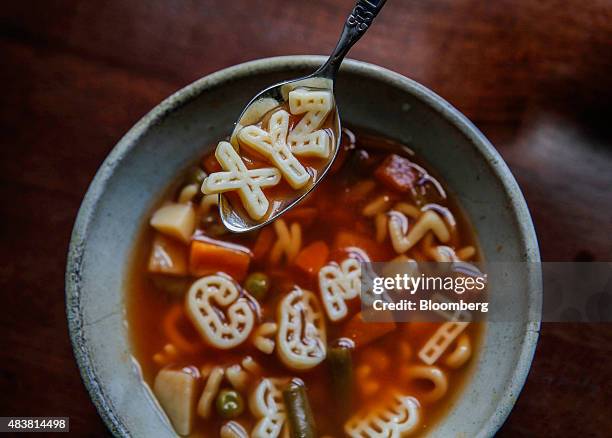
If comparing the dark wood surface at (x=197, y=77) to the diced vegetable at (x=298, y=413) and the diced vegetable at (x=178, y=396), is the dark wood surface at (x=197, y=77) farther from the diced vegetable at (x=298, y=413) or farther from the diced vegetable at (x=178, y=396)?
the diced vegetable at (x=298, y=413)

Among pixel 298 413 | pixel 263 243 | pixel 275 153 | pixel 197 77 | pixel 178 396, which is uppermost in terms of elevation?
pixel 197 77

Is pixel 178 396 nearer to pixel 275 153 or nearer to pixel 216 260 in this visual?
pixel 216 260

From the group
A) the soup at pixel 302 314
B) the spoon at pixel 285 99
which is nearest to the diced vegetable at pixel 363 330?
the soup at pixel 302 314

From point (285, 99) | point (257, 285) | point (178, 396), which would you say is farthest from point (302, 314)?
point (285, 99)

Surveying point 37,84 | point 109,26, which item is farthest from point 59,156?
point 109,26

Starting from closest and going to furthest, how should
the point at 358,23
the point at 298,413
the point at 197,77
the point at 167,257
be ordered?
the point at 358,23 < the point at 298,413 < the point at 167,257 < the point at 197,77

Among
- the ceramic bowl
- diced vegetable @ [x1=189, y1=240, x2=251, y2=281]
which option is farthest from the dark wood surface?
diced vegetable @ [x1=189, y1=240, x2=251, y2=281]

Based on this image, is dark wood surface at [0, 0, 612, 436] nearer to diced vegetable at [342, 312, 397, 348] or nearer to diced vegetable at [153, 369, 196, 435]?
diced vegetable at [153, 369, 196, 435]
